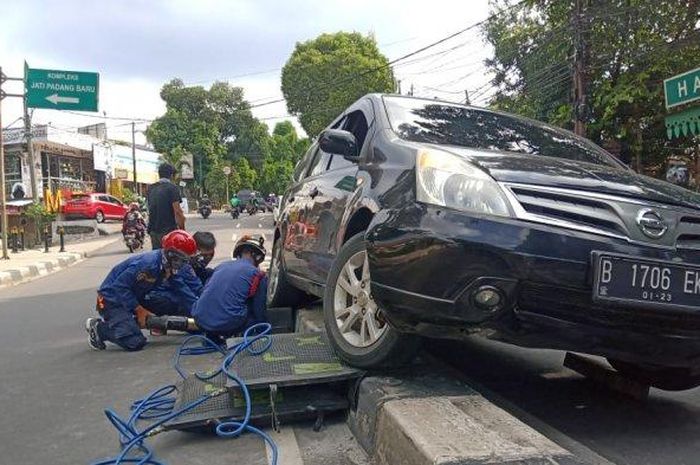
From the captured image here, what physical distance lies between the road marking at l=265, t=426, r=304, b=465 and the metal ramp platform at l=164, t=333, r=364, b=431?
5 cm

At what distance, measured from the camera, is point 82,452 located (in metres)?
2.88

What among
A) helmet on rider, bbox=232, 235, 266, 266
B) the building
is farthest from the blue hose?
the building

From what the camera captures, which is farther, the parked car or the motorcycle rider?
the parked car

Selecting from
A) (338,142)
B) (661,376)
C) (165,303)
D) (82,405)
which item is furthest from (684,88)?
(82,405)


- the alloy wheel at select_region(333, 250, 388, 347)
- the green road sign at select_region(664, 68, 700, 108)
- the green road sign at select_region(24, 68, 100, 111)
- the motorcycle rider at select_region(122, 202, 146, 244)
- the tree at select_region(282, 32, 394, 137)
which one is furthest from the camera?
the tree at select_region(282, 32, 394, 137)

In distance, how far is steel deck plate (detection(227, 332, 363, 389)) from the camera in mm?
2873

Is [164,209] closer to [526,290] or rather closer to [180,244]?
[180,244]

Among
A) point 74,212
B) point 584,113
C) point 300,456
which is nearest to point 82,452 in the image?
point 300,456

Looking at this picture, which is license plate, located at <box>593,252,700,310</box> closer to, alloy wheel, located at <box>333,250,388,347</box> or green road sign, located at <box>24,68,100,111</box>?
alloy wheel, located at <box>333,250,388,347</box>

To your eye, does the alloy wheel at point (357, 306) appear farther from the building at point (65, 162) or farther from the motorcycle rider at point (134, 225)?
the building at point (65, 162)

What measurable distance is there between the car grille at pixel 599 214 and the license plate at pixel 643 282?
10 centimetres

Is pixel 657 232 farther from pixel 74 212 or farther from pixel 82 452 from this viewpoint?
pixel 74 212

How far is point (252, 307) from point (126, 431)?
201 centimetres

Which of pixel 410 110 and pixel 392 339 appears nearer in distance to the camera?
pixel 392 339
